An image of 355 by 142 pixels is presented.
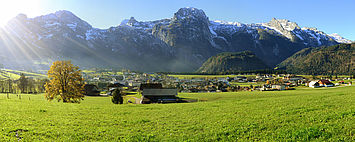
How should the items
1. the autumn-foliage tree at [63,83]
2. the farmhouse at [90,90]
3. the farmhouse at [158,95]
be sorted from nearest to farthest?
the autumn-foliage tree at [63,83]
the farmhouse at [158,95]
the farmhouse at [90,90]

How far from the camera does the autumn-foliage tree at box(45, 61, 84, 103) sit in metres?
48.3

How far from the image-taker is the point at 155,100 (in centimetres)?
7562

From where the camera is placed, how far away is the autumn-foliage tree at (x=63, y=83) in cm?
4834

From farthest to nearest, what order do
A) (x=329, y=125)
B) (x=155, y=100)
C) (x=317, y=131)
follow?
(x=155, y=100), (x=329, y=125), (x=317, y=131)

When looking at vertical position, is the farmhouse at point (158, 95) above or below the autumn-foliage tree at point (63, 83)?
below

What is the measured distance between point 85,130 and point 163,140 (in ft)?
22.5

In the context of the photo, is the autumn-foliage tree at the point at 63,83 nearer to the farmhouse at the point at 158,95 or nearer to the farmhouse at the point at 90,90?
the farmhouse at the point at 158,95

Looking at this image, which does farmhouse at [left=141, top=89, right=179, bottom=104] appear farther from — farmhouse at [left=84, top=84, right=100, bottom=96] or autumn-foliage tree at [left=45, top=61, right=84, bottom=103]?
farmhouse at [left=84, top=84, right=100, bottom=96]

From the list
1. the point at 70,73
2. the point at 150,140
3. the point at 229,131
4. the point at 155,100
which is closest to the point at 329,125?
the point at 229,131

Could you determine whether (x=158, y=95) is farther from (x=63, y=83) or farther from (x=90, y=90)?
(x=90, y=90)

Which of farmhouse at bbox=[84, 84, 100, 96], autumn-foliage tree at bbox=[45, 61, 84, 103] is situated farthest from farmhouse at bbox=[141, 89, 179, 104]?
farmhouse at bbox=[84, 84, 100, 96]

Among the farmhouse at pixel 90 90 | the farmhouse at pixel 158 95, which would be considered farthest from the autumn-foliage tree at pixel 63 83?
the farmhouse at pixel 90 90

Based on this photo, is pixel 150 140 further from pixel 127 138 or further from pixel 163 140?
pixel 127 138

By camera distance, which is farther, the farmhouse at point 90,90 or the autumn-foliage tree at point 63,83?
the farmhouse at point 90,90
